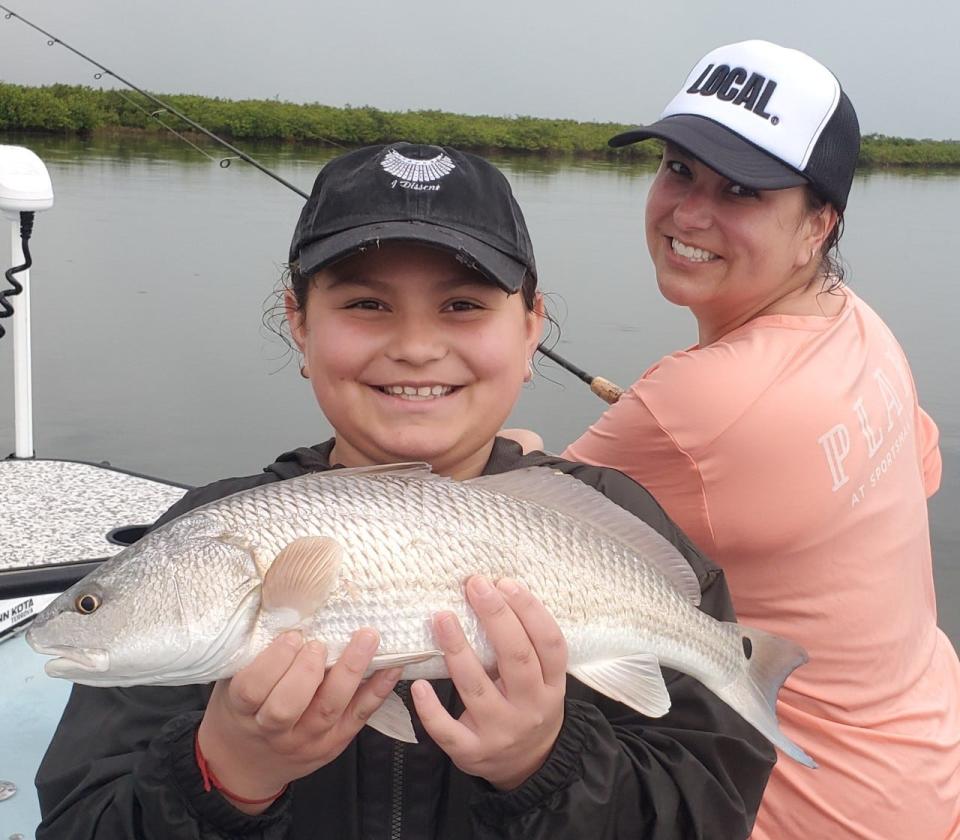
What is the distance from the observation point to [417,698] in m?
1.45

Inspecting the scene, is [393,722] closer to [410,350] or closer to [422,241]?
[410,350]

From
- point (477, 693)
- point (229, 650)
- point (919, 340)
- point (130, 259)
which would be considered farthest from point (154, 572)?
point (130, 259)

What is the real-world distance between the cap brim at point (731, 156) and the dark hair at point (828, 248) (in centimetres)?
10

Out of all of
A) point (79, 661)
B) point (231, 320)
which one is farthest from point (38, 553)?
point (231, 320)

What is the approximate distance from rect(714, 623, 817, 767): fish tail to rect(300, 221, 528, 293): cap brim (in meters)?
0.75

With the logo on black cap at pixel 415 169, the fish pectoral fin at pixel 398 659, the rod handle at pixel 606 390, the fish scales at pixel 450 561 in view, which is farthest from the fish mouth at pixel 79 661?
the rod handle at pixel 606 390

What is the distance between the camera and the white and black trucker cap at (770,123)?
239 centimetres

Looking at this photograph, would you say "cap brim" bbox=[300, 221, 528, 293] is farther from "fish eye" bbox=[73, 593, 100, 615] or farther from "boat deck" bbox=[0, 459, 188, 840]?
"boat deck" bbox=[0, 459, 188, 840]

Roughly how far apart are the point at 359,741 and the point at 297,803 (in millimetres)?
142

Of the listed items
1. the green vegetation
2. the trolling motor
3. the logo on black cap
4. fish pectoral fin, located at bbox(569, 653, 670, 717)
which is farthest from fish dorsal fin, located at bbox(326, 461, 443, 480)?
the green vegetation

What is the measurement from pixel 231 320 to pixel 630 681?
12.2 m

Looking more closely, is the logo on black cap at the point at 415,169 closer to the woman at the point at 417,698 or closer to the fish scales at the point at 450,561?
the woman at the point at 417,698

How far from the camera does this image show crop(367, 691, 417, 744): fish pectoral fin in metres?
1.49

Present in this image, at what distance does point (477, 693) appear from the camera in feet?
4.76
